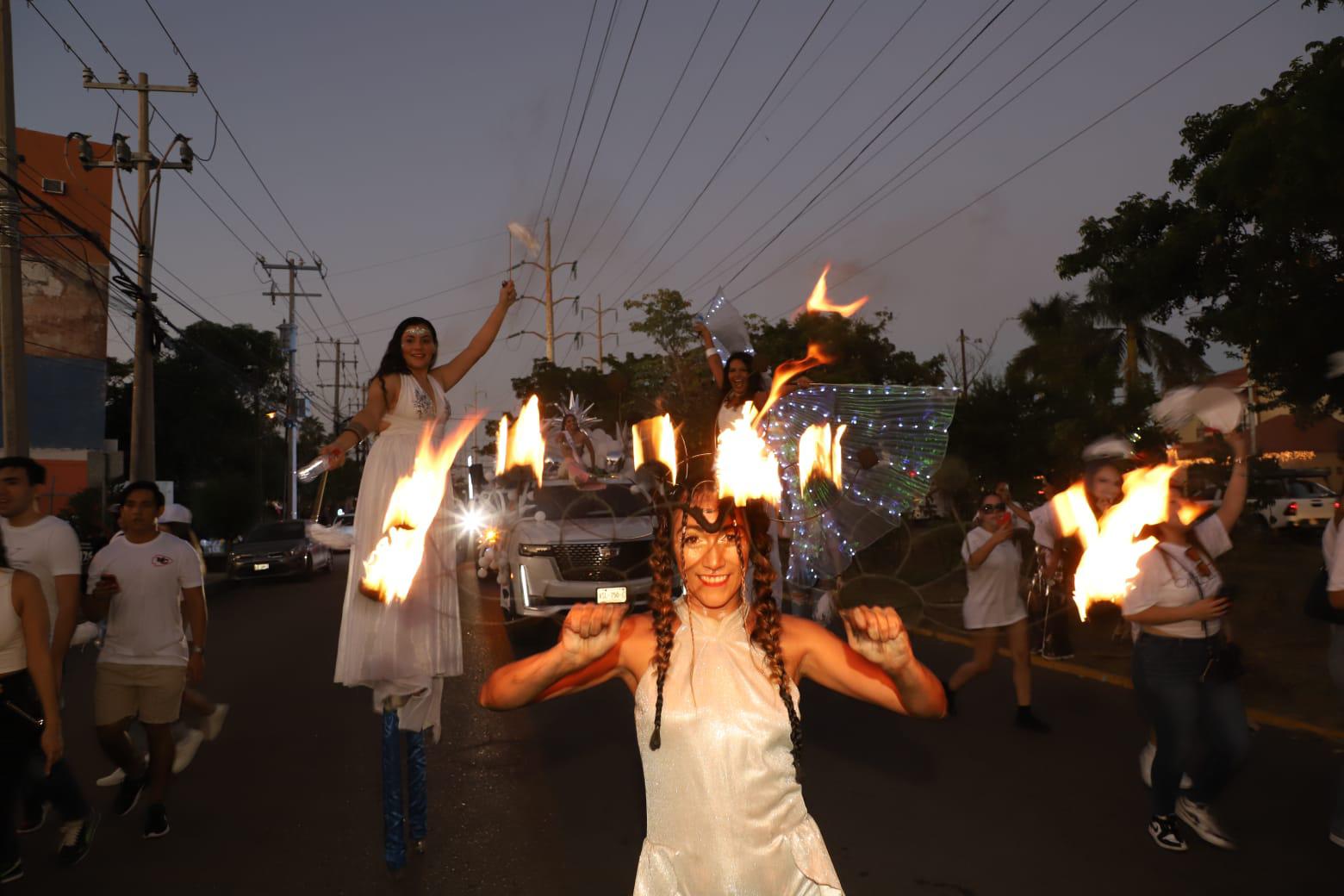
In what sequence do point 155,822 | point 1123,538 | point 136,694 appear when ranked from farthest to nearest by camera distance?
point 136,694 → point 155,822 → point 1123,538

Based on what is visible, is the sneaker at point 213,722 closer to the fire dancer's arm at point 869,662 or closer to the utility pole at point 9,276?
the fire dancer's arm at point 869,662

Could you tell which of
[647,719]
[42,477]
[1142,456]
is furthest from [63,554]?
[1142,456]

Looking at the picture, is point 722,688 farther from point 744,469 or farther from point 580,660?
point 744,469

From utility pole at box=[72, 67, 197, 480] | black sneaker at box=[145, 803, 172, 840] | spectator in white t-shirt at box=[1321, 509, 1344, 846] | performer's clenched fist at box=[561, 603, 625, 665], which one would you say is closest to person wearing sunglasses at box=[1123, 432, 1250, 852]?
spectator in white t-shirt at box=[1321, 509, 1344, 846]

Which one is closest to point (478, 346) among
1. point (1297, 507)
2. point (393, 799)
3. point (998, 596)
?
point (393, 799)

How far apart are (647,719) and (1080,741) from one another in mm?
6182

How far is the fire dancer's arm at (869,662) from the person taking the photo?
2467 mm

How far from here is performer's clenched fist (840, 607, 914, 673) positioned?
2453 millimetres

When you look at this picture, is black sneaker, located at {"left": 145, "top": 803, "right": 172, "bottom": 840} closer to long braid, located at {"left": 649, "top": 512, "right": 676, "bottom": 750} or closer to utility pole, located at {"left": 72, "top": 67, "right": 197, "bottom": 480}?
long braid, located at {"left": 649, "top": 512, "right": 676, "bottom": 750}

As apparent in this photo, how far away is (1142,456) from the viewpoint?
19.8 ft

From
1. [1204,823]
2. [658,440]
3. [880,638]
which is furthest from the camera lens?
[1204,823]

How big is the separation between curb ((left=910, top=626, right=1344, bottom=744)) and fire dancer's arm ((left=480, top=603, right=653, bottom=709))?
16.3ft

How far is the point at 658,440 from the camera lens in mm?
3932

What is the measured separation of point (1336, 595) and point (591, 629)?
4135 mm
